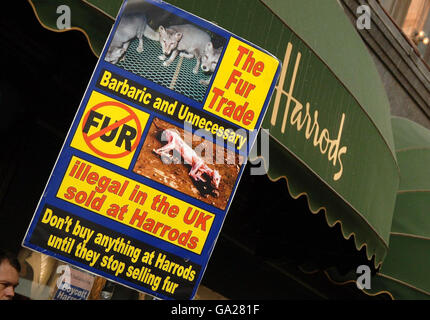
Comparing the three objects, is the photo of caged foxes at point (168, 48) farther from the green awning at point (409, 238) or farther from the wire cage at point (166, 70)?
the green awning at point (409, 238)

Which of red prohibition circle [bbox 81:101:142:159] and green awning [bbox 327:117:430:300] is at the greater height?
green awning [bbox 327:117:430:300]

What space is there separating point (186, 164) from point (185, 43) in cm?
65

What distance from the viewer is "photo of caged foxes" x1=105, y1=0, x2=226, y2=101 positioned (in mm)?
3484

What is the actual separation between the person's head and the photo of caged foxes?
4.49 feet

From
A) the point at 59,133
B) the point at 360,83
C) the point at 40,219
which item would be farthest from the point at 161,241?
the point at 360,83

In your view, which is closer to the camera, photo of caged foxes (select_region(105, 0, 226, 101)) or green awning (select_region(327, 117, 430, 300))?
photo of caged foxes (select_region(105, 0, 226, 101))

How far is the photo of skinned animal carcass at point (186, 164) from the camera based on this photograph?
11.3ft

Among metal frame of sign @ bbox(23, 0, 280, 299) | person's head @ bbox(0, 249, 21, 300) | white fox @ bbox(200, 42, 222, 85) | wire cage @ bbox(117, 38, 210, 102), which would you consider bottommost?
person's head @ bbox(0, 249, 21, 300)

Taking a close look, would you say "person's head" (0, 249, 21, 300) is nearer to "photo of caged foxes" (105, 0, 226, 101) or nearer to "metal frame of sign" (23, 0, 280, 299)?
"metal frame of sign" (23, 0, 280, 299)

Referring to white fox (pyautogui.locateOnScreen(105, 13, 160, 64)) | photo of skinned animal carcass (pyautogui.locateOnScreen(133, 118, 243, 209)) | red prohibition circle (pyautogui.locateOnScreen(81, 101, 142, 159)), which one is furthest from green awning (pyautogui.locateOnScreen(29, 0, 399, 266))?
photo of skinned animal carcass (pyautogui.locateOnScreen(133, 118, 243, 209))

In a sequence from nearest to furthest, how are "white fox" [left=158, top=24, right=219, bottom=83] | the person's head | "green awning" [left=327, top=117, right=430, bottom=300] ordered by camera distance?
1. "white fox" [left=158, top=24, right=219, bottom=83]
2. the person's head
3. "green awning" [left=327, top=117, right=430, bottom=300]

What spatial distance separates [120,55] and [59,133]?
2.36 meters

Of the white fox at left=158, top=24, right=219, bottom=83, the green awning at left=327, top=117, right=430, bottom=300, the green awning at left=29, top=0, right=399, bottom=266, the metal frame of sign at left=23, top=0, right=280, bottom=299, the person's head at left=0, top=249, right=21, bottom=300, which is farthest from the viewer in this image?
the green awning at left=327, top=117, right=430, bottom=300

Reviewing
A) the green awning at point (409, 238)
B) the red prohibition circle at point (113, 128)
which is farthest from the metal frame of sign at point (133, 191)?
the green awning at point (409, 238)
